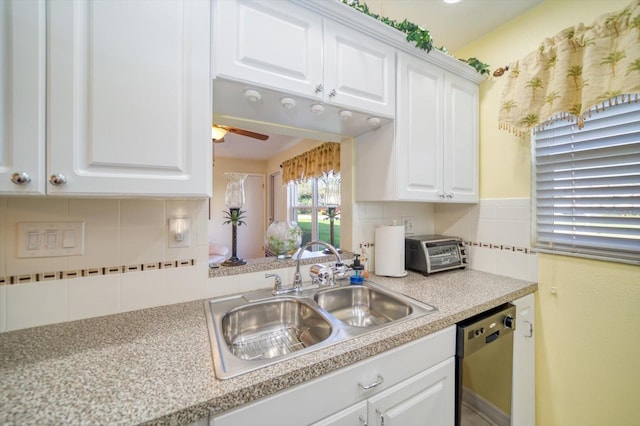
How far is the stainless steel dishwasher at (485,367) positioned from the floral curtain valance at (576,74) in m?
1.01

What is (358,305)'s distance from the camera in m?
Answer: 1.34

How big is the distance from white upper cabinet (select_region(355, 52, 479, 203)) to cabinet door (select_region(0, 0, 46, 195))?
131 centimetres

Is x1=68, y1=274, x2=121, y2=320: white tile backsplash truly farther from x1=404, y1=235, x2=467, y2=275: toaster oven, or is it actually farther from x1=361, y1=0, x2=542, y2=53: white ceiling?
x1=361, y1=0, x2=542, y2=53: white ceiling

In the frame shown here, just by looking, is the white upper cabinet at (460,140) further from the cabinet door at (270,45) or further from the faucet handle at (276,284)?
the faucet handle at (276,284)

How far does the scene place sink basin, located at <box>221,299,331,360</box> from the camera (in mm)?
983

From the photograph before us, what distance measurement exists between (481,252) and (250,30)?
1821 millimetres

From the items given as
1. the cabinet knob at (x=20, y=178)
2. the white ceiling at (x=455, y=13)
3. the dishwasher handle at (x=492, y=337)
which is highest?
the white ceiling at (x=455, y=13)

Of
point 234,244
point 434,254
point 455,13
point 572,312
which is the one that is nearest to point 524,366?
point 572,312

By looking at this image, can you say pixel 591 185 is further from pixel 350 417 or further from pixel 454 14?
pixel 350 417

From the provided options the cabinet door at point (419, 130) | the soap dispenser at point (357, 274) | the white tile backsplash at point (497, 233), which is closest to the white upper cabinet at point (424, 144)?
the cabinet door at point (419, 130)

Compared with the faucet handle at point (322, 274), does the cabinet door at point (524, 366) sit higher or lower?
lower

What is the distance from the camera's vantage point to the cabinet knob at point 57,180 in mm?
640

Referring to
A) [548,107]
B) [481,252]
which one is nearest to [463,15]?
[548,107]

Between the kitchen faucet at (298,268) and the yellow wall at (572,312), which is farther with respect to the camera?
the kitchen faucet at (298,268)
